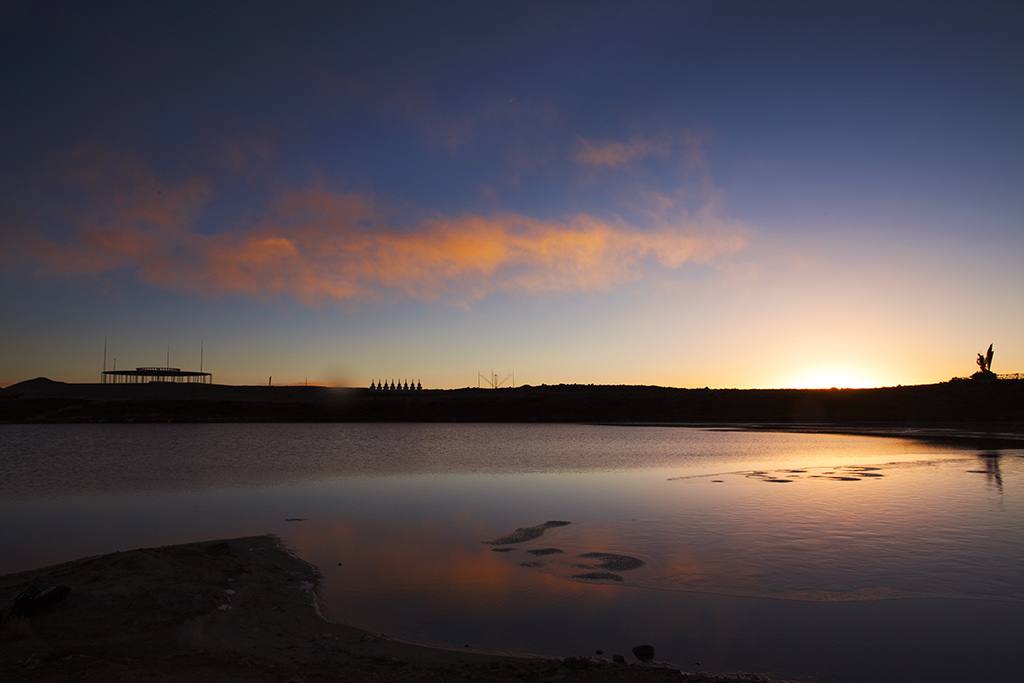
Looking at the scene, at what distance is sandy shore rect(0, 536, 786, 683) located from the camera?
656 centimetres

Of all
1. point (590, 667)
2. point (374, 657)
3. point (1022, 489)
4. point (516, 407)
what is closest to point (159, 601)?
point (374, 657)

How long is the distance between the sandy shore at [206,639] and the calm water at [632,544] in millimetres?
682

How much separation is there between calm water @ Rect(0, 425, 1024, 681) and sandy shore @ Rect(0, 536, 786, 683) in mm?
682

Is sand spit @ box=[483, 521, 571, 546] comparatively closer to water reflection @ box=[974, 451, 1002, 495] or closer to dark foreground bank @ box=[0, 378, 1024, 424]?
water reflection @ box=[974, 451, 1002, 495]

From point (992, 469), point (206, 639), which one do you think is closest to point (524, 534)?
point (206, 639)

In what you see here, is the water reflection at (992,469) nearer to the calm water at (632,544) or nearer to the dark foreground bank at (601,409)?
the calm water at (632,544)

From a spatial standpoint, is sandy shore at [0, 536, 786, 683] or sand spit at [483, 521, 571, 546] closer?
sandy shore at [0, 536, 786, 683]

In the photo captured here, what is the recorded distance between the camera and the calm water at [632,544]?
26.3 ft

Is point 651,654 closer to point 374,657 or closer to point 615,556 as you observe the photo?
point 374,657

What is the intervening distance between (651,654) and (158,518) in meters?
14.2

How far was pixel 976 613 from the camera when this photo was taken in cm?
873

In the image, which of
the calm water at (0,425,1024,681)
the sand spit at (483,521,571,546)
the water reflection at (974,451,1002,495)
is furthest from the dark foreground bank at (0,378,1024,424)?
the sand spit at (483,521,571,546)

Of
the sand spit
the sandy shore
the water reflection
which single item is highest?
the sandy shore

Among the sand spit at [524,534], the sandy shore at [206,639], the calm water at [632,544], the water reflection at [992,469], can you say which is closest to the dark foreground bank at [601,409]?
the water reflection at [992,469]
